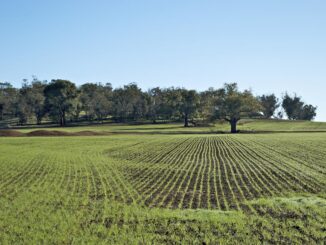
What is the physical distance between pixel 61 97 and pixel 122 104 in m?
26.4

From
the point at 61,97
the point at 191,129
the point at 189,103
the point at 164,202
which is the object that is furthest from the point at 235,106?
the point at 164,202

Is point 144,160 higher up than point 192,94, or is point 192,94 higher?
point 192,94

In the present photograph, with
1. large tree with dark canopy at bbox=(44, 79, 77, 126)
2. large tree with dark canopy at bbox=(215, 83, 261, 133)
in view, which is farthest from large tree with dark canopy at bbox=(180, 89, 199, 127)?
large tree with dark canopy at bbox=(44, 79, 77, 126)

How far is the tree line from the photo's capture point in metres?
83.8

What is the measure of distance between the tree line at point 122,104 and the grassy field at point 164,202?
56.6 m

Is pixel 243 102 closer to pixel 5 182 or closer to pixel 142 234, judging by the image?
pixel 5 182

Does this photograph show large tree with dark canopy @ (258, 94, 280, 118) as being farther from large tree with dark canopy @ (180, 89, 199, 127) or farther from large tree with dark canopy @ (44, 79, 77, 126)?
large tree with dark canopy @ (44, 79, 77, 126)

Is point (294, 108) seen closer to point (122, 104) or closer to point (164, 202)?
point (122, 104)

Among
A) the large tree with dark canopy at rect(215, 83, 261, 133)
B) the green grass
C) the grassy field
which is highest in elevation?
the large tree with dark canopy at rect(215, 83, 261, 133)

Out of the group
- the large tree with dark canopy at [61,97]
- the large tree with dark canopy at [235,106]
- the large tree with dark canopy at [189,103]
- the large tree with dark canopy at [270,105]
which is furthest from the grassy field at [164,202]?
the large tree with dark canopy at [270,105]

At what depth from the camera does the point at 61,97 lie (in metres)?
115

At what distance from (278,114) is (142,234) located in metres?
175

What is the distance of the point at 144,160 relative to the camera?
29453 millimetres

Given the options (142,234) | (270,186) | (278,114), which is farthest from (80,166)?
(278,114)
